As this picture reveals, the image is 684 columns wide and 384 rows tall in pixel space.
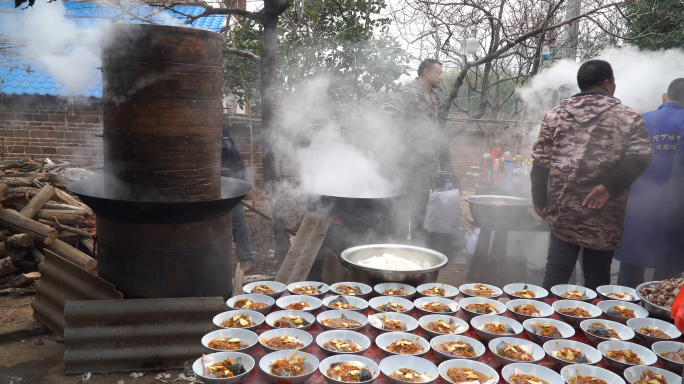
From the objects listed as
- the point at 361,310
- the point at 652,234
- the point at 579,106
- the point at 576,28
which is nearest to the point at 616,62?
the point at 576,28

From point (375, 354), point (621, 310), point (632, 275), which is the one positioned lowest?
point (632, 275)

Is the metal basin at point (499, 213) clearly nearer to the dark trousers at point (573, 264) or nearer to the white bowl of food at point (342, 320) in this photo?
the dark trousers at point (573, 264)

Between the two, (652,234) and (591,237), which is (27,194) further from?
(652,234)

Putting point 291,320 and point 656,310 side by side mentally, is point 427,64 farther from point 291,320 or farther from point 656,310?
point 291,320

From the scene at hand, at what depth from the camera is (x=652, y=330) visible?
8.92ft

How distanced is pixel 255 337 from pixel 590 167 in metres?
3.14

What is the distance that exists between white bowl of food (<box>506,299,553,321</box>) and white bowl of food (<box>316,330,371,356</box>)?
111 cm

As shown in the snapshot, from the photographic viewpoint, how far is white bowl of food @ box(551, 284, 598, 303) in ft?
10.7

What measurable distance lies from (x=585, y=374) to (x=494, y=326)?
61 centimetres

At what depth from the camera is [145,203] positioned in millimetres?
3375

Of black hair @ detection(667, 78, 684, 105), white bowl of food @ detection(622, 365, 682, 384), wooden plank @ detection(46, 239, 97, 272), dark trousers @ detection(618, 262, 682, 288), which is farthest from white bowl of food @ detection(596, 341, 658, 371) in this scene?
wooden plank @ detection(46, 239, 97, 272)

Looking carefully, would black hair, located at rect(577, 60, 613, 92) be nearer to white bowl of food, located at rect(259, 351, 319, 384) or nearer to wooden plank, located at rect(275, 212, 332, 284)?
wooden plank, located at rect(275, 212, 332, 284)

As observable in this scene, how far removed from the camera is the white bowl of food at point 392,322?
107 inches

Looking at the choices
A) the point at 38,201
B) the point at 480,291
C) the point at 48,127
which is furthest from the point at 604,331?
the point at 48,127
